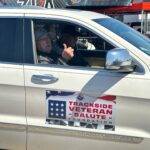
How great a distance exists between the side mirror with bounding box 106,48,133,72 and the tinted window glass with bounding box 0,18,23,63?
0.95 m

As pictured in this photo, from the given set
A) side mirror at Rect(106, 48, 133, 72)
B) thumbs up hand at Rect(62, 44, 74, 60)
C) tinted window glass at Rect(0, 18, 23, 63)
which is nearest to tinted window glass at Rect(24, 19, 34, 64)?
tinted window glass at Rect(0, 18, 23, 63)

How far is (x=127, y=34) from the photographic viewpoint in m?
5.12

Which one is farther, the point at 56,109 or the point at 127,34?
the point at 127,34

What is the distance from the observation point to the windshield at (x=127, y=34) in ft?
16.2

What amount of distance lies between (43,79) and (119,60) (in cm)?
79

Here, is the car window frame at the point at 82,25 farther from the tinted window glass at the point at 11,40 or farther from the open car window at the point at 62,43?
the tinted window glass at the point at 11,40

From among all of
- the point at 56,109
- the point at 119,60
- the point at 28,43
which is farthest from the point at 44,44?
the point at 119,60

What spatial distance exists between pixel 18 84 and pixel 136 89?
1135 mm

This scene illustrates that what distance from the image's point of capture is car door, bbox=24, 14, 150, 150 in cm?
468

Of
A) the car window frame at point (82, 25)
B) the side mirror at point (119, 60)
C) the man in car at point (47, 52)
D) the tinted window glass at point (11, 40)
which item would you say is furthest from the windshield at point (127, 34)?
the tinted window glass at point (11, 40)

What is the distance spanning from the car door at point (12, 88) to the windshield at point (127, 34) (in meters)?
0.82

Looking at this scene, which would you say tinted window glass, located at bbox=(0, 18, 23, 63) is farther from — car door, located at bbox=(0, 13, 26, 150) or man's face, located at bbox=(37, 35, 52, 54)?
man's face, located at bbox=(37, 35, 52, 54)

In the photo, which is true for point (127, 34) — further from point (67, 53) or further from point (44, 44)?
point (44, 44)

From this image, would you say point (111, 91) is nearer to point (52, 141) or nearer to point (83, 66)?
point (83, 66)
